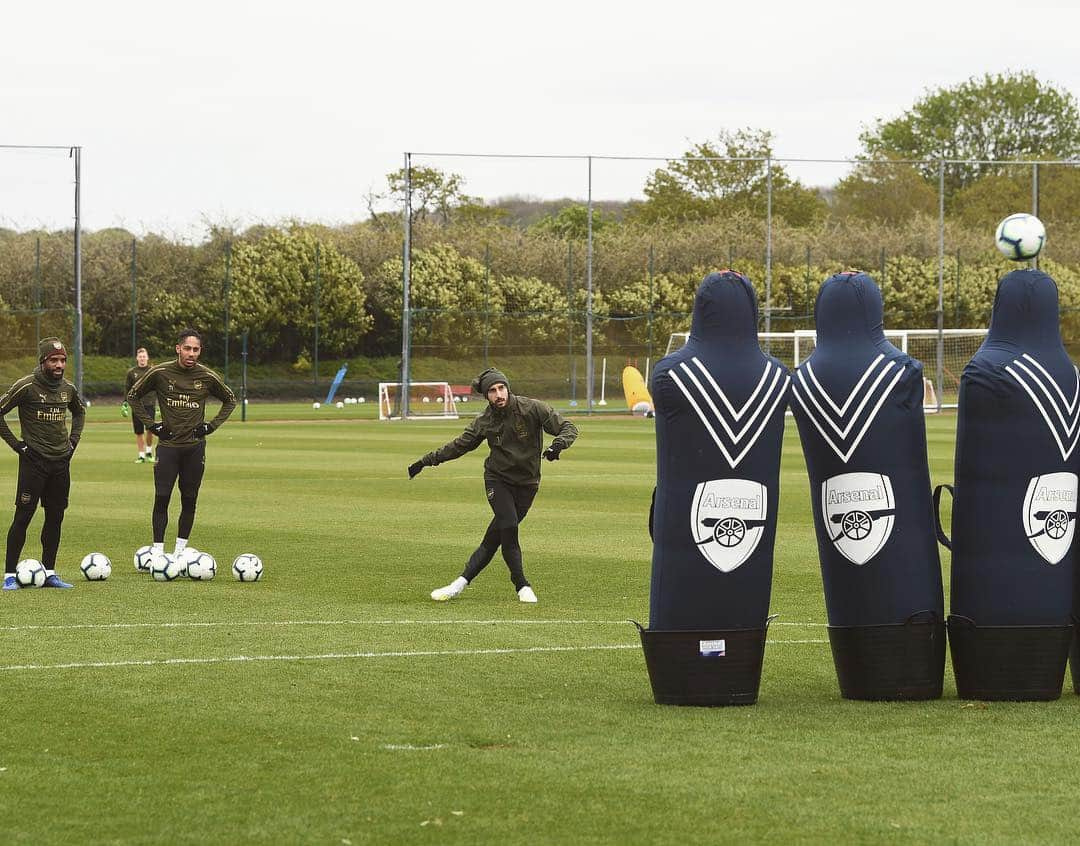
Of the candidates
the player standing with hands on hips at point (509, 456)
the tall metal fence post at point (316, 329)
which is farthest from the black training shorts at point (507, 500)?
the tall metal fence post at point (316, 329)

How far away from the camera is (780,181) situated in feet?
284

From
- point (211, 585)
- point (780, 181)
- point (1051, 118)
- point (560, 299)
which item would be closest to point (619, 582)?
point (211, 585)

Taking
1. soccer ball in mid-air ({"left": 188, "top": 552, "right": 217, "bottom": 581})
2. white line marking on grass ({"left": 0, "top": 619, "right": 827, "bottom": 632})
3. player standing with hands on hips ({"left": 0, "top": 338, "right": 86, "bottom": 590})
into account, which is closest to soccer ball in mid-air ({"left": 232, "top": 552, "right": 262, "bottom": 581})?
soccer ball in mid-air ({"left": 188, "top": 552, "right": 217, "bottom": 581})

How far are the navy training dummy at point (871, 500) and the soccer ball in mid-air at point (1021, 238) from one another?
Answer: 3.64 feet

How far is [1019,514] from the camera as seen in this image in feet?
29.7

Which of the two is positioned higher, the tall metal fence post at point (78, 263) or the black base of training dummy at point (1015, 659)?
the tall metal fence post at point (78, 263)

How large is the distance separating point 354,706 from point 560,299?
5568cm

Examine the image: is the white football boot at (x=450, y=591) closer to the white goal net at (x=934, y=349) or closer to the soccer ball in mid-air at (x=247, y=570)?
the soccer ball in mid-air at (x=247, y=570)

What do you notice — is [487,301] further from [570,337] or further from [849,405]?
[849,405]

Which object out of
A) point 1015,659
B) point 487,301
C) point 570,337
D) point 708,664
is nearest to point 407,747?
point 708,664

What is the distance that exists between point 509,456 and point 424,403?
44.8m

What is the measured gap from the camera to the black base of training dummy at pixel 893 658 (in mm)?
9062

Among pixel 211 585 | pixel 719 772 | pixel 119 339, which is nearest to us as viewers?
pixel 719 772

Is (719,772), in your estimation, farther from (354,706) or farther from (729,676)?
(354,706)
